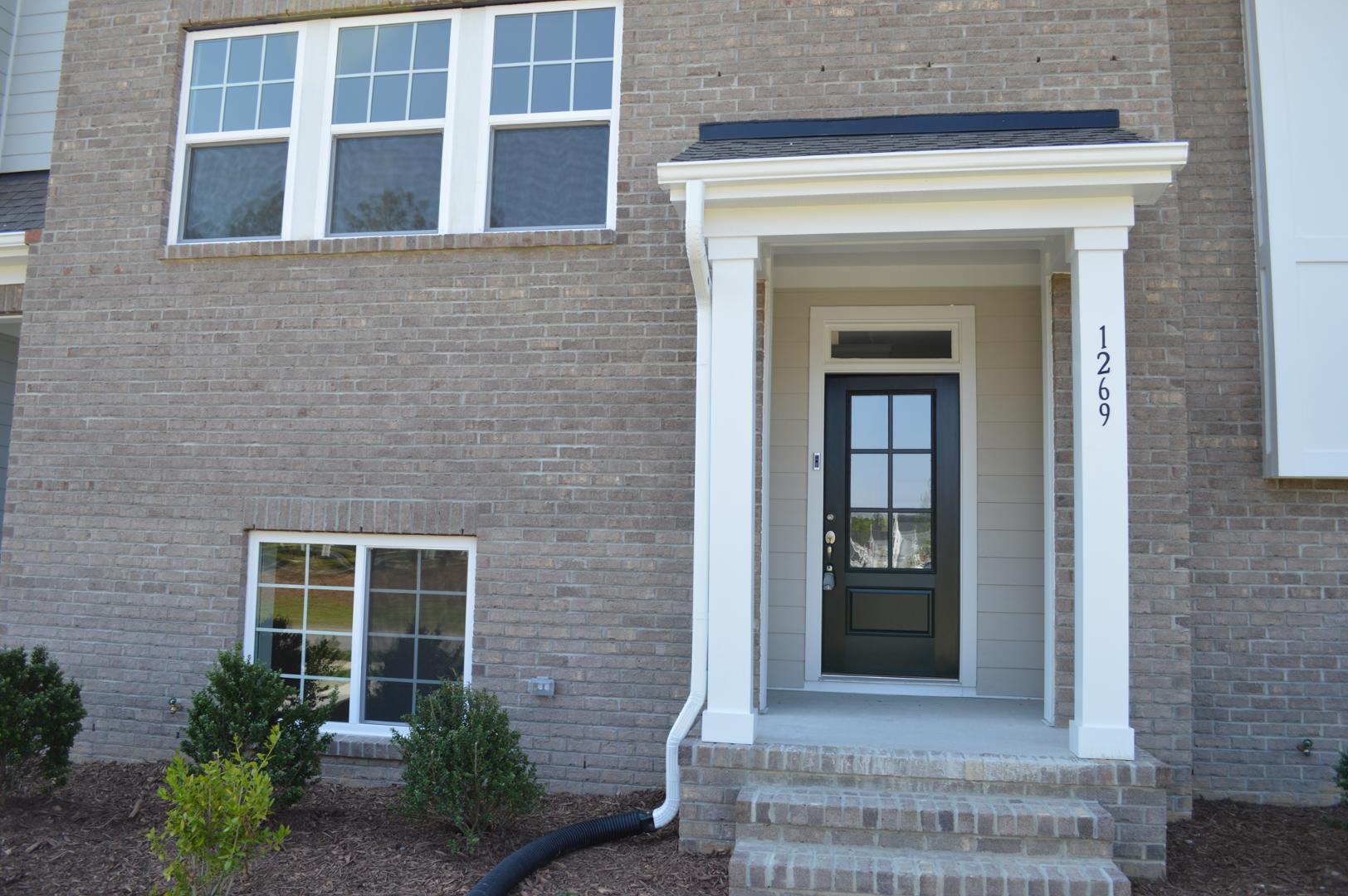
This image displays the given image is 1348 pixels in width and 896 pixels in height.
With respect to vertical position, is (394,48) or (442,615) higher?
(394,48)

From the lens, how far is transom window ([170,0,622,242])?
5957 millimetres

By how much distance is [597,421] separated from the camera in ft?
18.5

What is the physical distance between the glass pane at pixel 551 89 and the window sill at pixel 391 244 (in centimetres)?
83

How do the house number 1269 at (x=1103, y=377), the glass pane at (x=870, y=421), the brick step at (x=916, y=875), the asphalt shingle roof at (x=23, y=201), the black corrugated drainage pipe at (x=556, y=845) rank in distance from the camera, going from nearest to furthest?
the brick step at (x=916, y=875) → the black corrugated drainage pipe at (x=556, y=845) → the house number 1269 at (x=1103, y=377) → the glass pane at (x=870, y=421) → the asphalt shingle roof at (x=23, y=201)

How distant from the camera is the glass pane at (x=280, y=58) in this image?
6.36 metres

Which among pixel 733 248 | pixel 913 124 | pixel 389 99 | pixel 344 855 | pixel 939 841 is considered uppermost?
pixel 389 99

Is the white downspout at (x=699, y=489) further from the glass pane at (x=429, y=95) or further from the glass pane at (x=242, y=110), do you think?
the glass pane at (x=242, y=110)

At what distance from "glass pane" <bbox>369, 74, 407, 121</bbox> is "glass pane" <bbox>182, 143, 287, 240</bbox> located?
0.70m

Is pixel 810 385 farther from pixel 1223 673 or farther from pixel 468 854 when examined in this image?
pixel 468 854

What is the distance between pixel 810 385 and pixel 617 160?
1896mm

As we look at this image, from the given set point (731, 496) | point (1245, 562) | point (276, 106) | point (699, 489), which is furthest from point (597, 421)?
point (1245, 562)

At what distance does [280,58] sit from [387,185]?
1.20 meters

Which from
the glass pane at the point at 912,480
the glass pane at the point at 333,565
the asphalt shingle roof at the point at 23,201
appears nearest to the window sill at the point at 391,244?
the asphalt shingle roof at the point at 23,201

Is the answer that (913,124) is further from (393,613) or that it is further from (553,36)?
(393,613)
